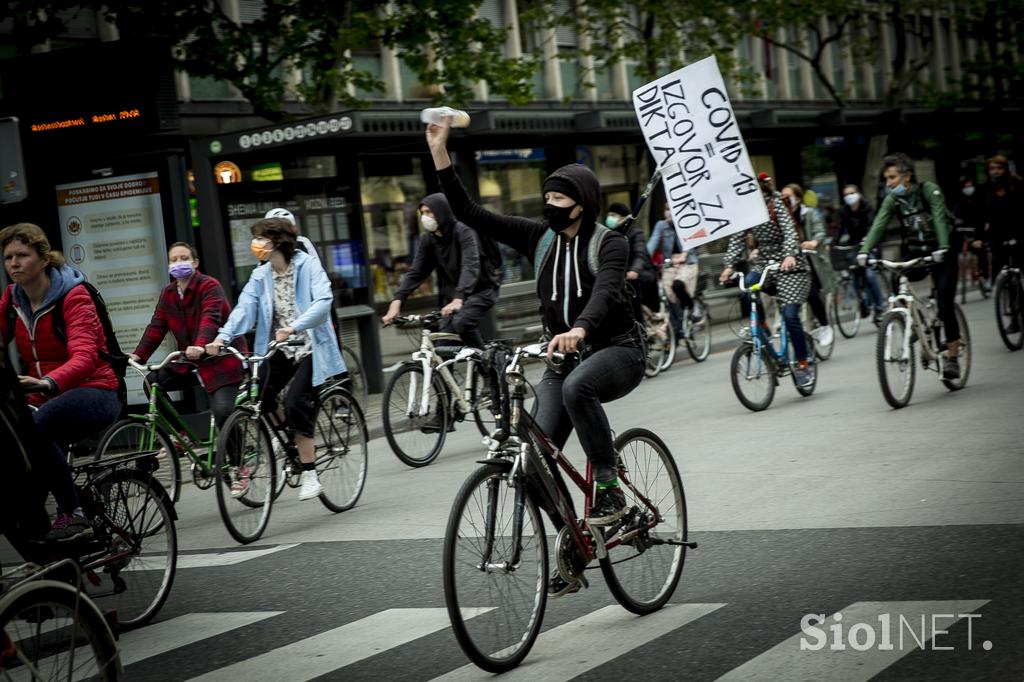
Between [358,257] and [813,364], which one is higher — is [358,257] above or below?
above

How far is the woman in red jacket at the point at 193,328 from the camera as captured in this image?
895 centimetres

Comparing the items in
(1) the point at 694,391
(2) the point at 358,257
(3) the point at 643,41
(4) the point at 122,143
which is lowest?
(1) the point at 694,391

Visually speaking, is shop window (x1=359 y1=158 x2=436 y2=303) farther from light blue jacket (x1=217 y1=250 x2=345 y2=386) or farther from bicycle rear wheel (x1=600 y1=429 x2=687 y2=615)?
bicycle rear wheel (x1=600 y1=429 x2=687 y2=615)

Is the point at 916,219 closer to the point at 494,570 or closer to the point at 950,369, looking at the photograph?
the point at 950,369

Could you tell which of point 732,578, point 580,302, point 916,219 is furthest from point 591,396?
point 916,219

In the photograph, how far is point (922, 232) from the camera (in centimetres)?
1134

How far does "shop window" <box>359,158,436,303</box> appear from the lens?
20188mm

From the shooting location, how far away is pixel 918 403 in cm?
1119

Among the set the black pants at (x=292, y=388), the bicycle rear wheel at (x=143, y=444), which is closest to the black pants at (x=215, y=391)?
the bicycle rear wheel at (x=143, y=444)

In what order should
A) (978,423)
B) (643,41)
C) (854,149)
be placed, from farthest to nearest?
(854,149) → (643,41) → (978,423)

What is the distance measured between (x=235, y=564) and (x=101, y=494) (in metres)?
1.60

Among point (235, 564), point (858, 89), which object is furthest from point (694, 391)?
point (858, 89)

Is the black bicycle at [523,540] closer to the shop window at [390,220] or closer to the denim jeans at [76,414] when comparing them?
the denim jeans at [76,414]

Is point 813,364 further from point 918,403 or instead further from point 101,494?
point 101,494
